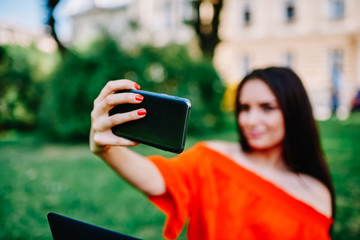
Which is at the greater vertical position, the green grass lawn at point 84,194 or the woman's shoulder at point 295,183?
the woman's shoulder at point 295,183

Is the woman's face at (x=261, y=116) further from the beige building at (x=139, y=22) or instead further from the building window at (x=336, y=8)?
the building window at (x=336, y=8)

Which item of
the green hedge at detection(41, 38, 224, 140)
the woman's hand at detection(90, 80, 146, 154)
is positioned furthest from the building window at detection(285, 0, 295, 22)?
the woman's hand at detection(90, 80, 146, 154)

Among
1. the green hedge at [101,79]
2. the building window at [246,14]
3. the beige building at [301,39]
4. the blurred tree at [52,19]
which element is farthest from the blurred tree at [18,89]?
the building window at [246,14]

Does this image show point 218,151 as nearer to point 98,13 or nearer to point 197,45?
point 197,45

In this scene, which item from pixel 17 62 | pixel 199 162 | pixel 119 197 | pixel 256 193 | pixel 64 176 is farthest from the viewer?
pixel 17 62

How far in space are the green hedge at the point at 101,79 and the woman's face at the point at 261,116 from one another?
6230 mm

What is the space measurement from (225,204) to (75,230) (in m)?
0.83

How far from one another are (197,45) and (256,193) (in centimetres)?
1028

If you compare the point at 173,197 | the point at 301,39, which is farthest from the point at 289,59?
the point at 173,197

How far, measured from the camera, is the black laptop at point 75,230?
2.51 ft

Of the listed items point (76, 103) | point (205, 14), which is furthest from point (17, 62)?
point (205, 14)

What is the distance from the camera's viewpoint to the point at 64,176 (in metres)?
4.99

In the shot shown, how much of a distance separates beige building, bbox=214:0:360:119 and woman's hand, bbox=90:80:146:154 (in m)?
17.6

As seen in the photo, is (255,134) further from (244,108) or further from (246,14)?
(246,14)
